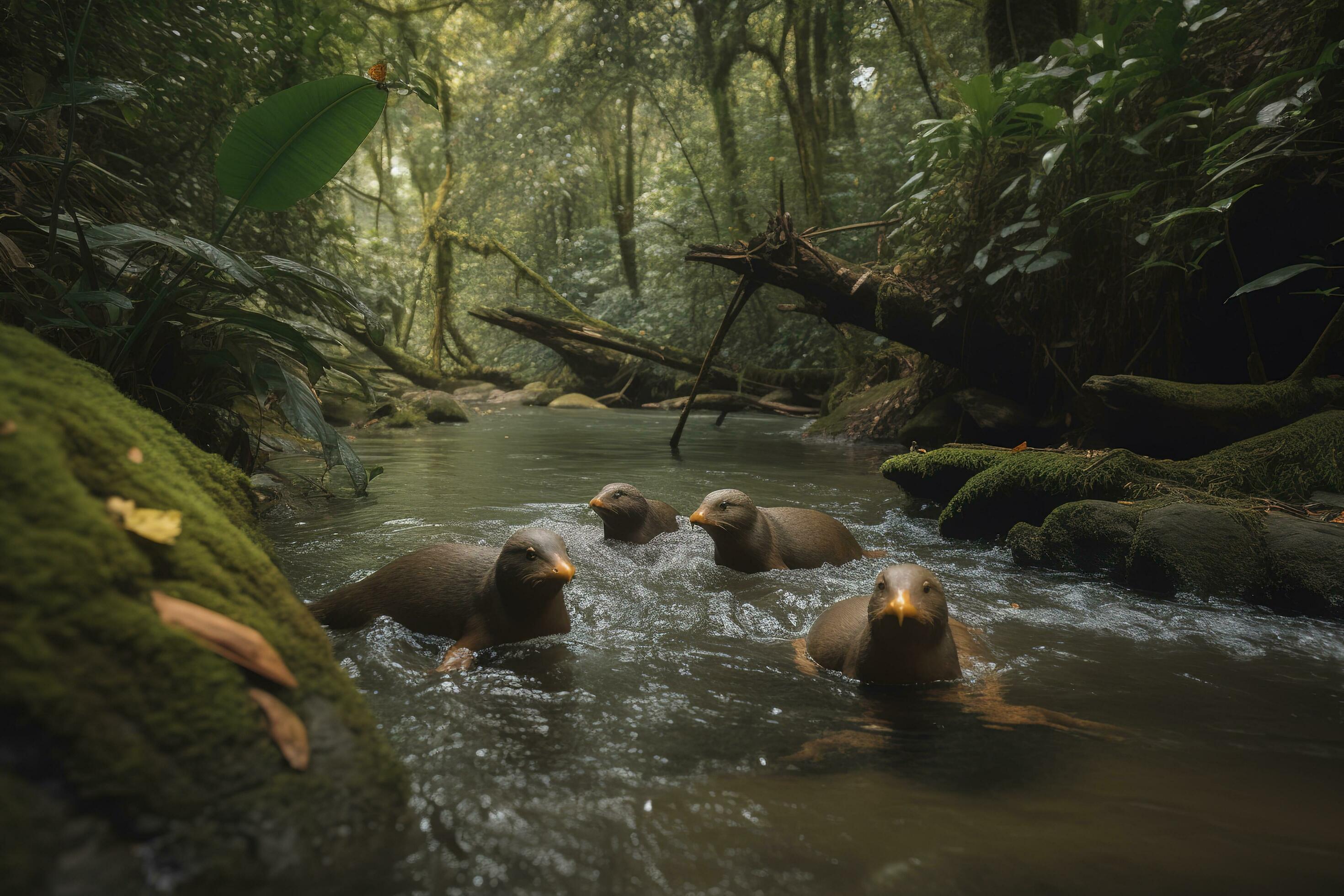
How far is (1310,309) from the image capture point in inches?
230

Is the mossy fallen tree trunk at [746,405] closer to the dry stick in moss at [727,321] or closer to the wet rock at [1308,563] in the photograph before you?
the dry stick in moss at [727,321]

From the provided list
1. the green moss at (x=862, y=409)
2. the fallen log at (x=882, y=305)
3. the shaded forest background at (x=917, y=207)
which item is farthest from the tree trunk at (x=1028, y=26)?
the green moss at (x=862, y=409)

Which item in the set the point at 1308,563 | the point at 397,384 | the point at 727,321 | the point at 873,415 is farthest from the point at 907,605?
the point at 397,384

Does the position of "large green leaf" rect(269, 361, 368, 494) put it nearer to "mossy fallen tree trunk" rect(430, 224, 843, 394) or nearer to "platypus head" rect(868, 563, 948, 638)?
"platypus head" rect(868, 563, 948, 638)

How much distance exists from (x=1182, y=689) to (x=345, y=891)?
2910 millimetres

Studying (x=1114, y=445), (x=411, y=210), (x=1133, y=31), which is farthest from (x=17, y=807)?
(x=411, y=210)

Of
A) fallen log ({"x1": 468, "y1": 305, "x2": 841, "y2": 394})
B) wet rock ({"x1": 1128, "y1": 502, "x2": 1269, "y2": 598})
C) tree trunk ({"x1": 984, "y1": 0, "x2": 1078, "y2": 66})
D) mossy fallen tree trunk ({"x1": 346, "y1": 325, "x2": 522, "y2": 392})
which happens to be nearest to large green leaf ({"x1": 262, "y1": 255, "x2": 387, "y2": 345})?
wet rock ({"x1": 1128, "y1": 502, "x2": 1269, "y2": 598})

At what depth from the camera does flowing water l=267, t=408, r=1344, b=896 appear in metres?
1.61

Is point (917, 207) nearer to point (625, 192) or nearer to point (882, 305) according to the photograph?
point (882, 305)

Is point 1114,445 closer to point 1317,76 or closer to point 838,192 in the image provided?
point 1317,76

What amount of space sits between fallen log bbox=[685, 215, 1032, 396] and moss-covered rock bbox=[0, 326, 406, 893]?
747 cm

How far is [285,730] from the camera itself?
141cm

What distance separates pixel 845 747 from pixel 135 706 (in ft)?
6.18

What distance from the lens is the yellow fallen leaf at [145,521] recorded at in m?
1.43
